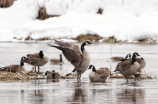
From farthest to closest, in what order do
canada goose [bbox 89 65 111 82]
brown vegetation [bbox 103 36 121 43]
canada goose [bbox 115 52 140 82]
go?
brown vegetation [bbox 103 36 121 43], canada goose [bbox 115 52 140 82], canada goose [bbox 89 65 111 82]

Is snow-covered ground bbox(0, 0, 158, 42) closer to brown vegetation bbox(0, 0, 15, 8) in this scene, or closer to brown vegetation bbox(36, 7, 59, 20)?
brown vegetation bbox(36, 7, 59, 20)

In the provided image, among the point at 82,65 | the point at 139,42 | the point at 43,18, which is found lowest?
the point at 82,65

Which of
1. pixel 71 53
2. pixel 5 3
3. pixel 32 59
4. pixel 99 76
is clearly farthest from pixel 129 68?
pixel 5 3

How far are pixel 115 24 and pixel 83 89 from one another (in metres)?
46.1

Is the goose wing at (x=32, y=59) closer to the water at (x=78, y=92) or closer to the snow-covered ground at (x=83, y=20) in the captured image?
the water at (x=78, y=92)

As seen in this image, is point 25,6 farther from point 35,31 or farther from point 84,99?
point 84,99

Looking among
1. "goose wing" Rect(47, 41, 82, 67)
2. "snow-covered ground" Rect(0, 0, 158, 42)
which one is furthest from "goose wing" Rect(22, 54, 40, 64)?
"snow-covered ground" Rect(0, 0, 158, 42)

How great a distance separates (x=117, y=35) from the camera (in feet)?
182

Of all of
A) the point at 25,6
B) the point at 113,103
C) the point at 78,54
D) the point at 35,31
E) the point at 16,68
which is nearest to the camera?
the point at 113,103

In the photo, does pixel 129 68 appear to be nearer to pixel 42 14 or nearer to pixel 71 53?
pixel 71 53

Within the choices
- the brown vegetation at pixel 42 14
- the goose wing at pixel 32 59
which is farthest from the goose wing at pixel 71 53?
the brown vegetation at pixel 42 14

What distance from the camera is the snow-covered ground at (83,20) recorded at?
184 ft

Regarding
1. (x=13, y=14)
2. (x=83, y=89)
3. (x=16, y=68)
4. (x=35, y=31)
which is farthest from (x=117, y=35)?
(x=83, y=89)

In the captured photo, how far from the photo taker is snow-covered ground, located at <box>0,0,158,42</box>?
56.2m
